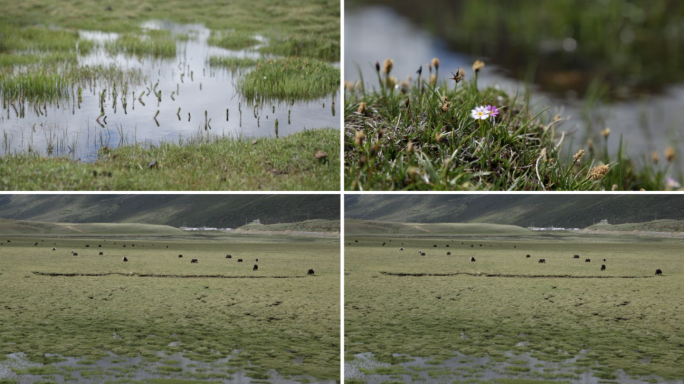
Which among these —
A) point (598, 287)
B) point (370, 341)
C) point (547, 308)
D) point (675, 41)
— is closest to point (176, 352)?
point (370, 341)

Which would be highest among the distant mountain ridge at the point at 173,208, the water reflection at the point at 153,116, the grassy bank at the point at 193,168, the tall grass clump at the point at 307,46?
the tall grass clump at the point at 307,46

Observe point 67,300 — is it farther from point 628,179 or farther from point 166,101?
point 628,179

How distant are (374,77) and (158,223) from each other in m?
2.82

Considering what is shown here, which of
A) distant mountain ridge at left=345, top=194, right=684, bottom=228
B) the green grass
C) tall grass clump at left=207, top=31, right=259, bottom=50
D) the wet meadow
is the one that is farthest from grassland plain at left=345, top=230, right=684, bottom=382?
tall grass clump at left=207, top=31, right=259, bottom=50

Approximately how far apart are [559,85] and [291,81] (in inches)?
175

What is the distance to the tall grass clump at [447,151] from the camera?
4113 mm

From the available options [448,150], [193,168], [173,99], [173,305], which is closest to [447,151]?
[448,150]

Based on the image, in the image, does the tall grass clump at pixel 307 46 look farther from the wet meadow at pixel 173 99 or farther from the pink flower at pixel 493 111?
the pink flower at pixel 493 111

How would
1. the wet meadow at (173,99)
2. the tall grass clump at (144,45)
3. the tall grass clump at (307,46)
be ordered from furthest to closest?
the tall grass clump at (144,45) < the tall grass clump at (307,46) < the wet meadow at (173,99)

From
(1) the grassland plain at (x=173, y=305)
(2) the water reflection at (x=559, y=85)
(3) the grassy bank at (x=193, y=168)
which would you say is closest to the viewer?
(3) the grassy bank at (x=193, y=168)

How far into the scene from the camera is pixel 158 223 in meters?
Result: 4.93

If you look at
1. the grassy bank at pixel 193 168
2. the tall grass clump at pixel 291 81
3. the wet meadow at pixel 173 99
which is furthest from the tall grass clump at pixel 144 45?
the grassy bank at pixel 193 168

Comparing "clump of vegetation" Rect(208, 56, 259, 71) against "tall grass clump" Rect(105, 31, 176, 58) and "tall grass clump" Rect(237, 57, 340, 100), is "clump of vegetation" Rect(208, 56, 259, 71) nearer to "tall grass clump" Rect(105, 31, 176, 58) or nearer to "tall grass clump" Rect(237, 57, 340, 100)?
"tall grass clump" Rect(237, 57, 340, 100)

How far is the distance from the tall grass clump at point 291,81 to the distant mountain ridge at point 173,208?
4.01 feet
